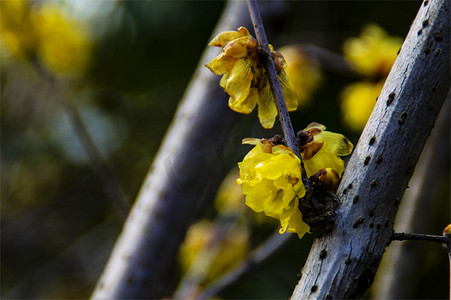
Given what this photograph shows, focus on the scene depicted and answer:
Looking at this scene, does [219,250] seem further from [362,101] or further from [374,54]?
[374,54]

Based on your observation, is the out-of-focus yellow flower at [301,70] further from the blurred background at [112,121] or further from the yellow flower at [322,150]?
the yellow flower at [322,150]

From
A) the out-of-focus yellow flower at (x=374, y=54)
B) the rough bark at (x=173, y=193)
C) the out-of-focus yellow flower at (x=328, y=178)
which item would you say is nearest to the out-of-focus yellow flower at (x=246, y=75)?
the out-of-focus yellow flower at (x=328, y=178)

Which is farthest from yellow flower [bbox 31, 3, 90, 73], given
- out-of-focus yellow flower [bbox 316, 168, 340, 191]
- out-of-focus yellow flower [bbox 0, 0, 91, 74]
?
out-of-focus yellow flower [bbox 316, 168, 340, 191]

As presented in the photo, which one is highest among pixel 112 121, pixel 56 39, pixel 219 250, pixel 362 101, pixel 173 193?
pixel 56 39

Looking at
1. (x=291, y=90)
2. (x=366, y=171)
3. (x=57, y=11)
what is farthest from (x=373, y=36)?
(x=57, y=11)

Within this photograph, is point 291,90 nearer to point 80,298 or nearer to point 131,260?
point 131,260

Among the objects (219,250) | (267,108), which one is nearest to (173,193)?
(267,108)
